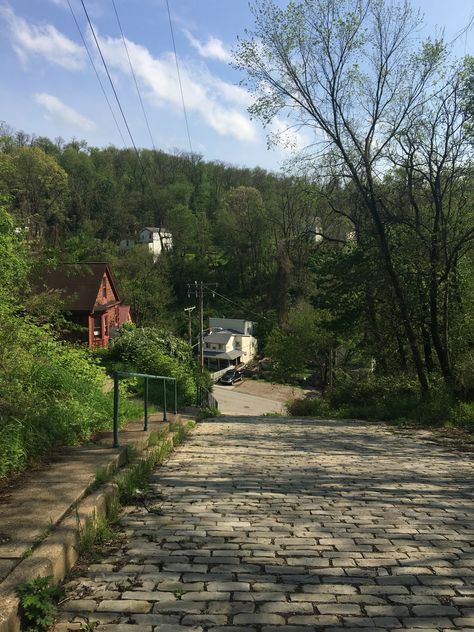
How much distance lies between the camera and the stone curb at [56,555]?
2619 mm

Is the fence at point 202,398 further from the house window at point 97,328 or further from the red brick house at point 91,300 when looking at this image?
the house window at point 97,328

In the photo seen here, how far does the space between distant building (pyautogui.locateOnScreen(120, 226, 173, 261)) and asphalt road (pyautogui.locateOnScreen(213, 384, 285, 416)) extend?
114 feet

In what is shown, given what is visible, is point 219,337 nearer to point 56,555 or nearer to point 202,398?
point 202,398

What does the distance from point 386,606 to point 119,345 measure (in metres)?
22.4

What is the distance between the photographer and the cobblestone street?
2844 millimetres

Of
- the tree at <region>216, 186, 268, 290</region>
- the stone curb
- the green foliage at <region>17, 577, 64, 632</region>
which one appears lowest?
the green foliage at <region>17, 577, 64, 632</region>

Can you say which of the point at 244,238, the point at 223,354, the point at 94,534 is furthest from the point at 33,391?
the point at 244,238

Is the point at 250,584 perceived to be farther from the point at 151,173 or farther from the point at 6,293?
the point at 151,173

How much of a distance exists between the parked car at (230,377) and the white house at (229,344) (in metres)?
4.21

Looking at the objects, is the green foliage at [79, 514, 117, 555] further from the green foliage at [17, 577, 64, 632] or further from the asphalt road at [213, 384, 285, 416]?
the asphalt road at [213, 384, 285, 416]

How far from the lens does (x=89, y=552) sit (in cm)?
369

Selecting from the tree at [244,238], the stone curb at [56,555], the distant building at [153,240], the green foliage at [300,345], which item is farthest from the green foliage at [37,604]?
the tree at [244,238]

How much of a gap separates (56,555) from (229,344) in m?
57.6

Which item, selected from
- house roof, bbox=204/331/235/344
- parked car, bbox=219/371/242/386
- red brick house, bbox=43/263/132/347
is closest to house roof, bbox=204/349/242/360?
house roof, bbox=204/331/235/344
